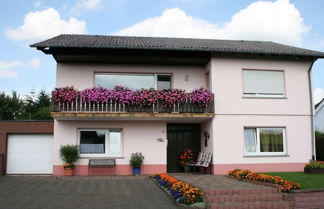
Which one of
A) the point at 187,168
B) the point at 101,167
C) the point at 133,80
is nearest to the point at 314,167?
the point at 187,168

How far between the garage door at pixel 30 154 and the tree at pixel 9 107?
1860 cm

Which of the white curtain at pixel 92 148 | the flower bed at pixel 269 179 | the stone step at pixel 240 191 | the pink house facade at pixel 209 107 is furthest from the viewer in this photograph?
the white curtain at pixel 92 148

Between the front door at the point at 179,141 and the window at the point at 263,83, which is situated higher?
the window at the point at 263,83

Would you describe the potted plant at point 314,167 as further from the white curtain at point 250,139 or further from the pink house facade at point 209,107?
the white curtain at point 250,139

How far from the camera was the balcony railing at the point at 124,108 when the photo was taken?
13.7 m

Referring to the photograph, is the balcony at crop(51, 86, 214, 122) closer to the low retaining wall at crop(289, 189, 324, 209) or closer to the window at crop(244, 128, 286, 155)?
the window at crop(244, 128, 286, 155)

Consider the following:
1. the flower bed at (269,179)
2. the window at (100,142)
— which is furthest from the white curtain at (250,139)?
the window at (100,142)

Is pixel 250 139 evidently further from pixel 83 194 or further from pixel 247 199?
pixel 83 194

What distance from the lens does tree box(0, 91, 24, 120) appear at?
33.0 metres

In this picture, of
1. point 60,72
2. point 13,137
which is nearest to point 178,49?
point 60,72

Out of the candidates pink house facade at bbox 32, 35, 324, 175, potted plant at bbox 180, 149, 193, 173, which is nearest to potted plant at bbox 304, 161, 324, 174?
pink house facade at bbox 32, 35, 324, 175

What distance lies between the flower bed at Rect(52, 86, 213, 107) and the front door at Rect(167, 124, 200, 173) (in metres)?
2.11

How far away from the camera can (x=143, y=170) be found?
1477 cm

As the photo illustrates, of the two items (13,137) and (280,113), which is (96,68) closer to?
(13,137)
